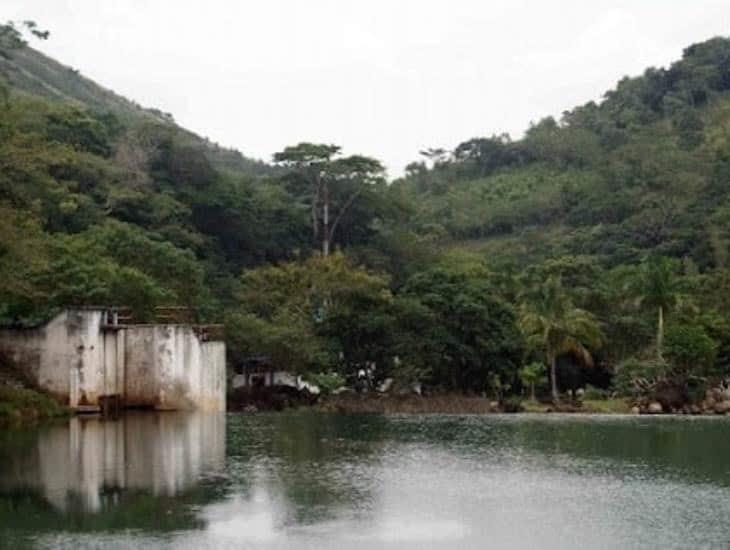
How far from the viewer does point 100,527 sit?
61.6 ft

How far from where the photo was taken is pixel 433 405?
5719cm

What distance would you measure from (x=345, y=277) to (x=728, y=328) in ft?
64.7

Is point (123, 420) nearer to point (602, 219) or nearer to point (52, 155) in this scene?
point (52, 155)

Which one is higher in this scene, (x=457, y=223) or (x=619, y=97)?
(x=619, y=97)

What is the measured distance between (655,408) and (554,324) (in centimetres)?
657

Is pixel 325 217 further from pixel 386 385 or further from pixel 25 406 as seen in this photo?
pixel 25 406

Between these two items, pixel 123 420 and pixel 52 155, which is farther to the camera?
pixel 123 420

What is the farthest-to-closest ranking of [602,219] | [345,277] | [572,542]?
[602,219]
[345,277]
[572,542]

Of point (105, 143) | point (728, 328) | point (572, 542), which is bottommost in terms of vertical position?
point (572, 542)

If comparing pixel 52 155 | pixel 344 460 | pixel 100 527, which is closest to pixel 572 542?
pixel 100 527

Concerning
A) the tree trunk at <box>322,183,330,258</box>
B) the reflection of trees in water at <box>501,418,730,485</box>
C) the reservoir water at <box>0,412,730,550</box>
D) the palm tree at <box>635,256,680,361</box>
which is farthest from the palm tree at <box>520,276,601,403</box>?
the tree trunk at <box>322,183,330,258</box>

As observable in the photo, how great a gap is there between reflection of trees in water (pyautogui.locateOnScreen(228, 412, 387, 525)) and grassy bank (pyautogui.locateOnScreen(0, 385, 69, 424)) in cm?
625

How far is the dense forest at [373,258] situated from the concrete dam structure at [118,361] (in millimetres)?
1182

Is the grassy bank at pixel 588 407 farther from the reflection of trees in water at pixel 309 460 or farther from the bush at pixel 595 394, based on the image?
the reflection of trees in water at pixel 309 460
